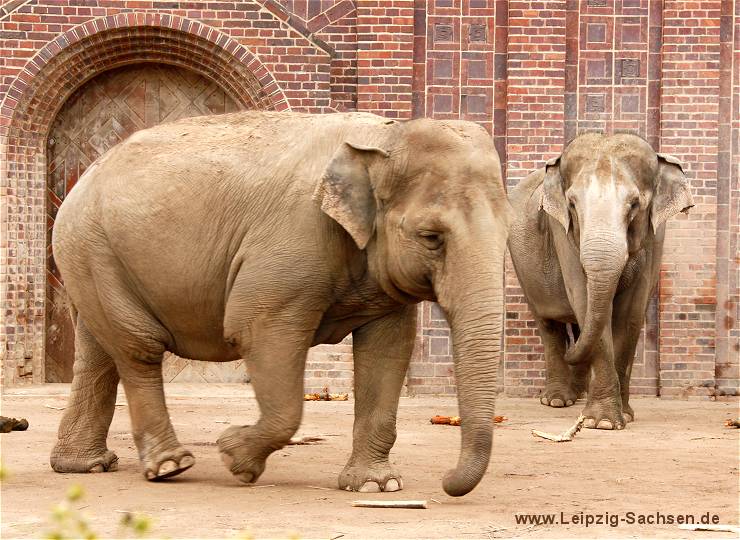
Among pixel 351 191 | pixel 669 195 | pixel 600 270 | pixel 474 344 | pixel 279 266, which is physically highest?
pixel 351 191

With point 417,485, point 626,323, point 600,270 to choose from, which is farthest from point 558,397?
point 417,485

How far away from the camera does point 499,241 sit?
6.19 meters

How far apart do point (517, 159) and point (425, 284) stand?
263 inches

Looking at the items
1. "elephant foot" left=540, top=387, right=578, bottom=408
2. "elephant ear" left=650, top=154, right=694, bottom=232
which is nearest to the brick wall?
"elephant foot" left=540, top=387, right=578, bottom=408

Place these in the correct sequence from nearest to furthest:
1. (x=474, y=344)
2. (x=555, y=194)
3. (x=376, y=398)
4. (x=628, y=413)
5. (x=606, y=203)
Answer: (x=474, y=344)
(x=376, y=398)
(x=606, y=203)
(x=555, y=194)
(x=628, y=413)

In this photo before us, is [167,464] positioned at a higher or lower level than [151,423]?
lower

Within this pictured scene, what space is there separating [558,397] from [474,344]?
6.24 m

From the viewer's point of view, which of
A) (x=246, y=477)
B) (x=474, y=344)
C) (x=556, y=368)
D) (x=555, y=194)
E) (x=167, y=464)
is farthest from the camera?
(x=556, y=368)

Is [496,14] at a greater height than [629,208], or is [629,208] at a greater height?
[496,14]

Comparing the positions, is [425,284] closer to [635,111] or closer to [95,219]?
[95,219]

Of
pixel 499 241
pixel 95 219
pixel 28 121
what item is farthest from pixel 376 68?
pixel 499 241

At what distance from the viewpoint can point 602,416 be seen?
10.1 metres

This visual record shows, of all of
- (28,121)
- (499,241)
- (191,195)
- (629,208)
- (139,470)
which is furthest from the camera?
(28,121)

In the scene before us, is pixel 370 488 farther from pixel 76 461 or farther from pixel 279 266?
pixel 76 461
